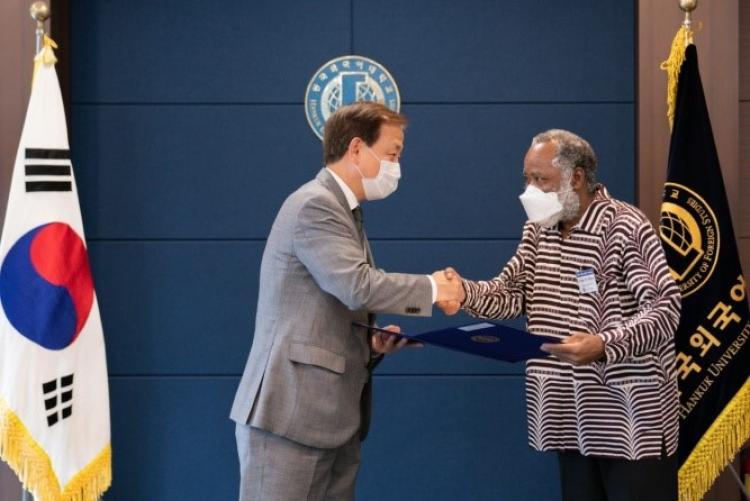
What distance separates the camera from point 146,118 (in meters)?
3.62

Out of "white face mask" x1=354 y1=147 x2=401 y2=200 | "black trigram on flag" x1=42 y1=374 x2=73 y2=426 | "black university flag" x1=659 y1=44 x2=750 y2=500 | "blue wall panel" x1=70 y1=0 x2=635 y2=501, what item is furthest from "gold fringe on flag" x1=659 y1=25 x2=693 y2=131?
"black trigram on flag" x1=42 y1=374 x2=73 y2=426

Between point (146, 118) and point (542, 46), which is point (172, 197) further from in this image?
point (542, 46)

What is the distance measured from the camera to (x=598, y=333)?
2.42 metres

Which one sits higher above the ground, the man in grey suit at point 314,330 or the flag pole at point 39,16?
the flag pole at point 39,16

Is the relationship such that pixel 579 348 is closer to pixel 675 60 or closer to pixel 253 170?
pixel 675 60

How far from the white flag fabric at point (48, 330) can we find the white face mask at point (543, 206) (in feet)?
4.77

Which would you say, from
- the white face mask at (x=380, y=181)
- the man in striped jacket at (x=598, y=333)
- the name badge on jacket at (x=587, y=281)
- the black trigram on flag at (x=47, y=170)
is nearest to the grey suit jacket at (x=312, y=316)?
the white face mask at (x=380, y=181)

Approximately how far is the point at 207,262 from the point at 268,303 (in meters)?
1.35

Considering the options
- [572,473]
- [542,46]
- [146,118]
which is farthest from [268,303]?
[542,46]

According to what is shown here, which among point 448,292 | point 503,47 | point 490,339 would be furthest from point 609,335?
point 503,47

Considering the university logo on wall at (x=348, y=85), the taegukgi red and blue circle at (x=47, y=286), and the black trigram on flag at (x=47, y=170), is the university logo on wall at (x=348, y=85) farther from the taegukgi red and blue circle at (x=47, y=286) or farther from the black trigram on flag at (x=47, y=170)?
the taegukgi red and blue circle at (x=47, y=286)

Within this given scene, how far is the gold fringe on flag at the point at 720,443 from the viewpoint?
301 centimetres

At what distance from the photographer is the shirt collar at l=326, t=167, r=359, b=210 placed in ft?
7.84

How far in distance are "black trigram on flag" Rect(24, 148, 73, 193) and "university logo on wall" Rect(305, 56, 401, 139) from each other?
952mm
